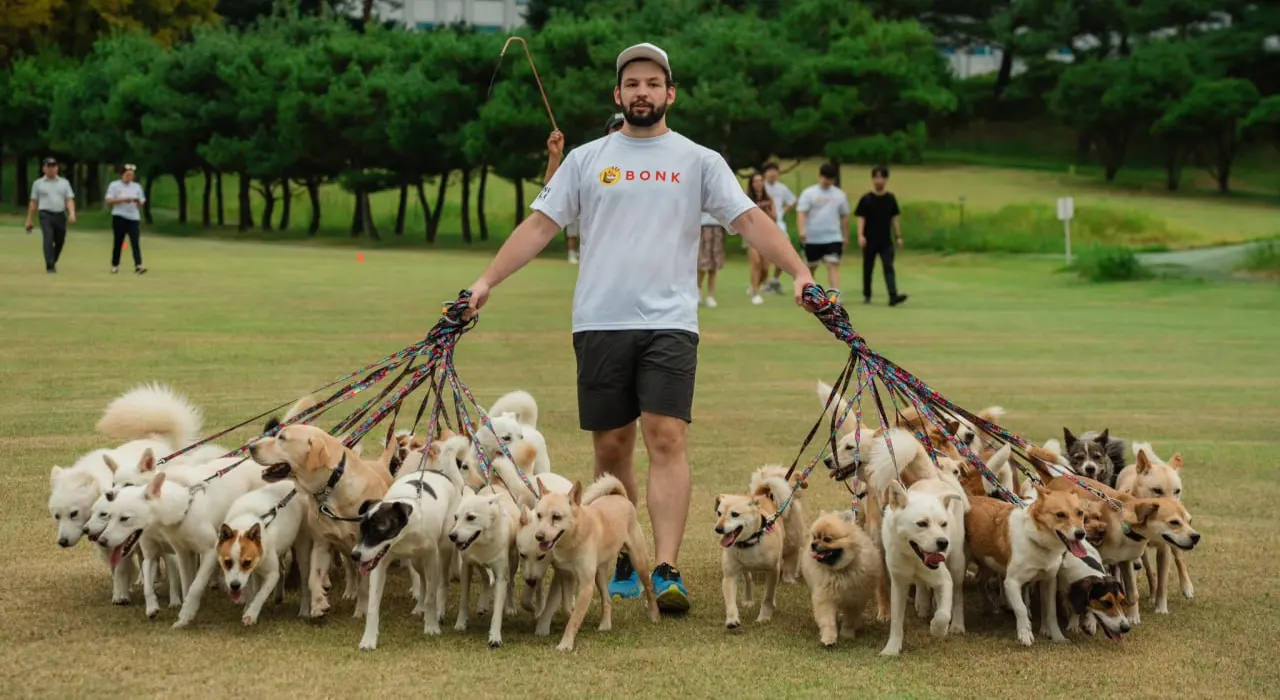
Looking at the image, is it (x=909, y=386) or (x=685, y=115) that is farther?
(x=685, y=115)

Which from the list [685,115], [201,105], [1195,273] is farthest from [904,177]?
[1195,273]

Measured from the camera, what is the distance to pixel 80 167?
70812mm

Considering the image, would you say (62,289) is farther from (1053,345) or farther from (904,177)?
(904,177)

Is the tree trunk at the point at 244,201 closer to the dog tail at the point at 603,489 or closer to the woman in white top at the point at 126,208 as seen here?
the woman in white top at the point at 126,208

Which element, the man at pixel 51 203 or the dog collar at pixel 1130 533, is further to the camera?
the man at pixel 51 203

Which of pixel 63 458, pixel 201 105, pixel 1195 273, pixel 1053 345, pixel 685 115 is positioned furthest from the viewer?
pixel 201 105

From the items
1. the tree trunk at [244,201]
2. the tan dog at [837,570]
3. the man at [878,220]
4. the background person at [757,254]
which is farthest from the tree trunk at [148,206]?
the tan dog at [837,570]

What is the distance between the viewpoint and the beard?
6676mm

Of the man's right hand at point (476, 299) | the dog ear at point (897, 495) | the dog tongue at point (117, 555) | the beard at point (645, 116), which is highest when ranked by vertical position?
the beard at point (645, 116)

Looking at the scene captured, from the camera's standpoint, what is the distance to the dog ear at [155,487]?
20.7ft

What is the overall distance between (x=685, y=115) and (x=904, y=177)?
23831 mm

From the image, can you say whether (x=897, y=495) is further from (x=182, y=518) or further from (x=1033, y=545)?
(x=182, y=518)

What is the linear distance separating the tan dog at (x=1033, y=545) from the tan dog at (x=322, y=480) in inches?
105

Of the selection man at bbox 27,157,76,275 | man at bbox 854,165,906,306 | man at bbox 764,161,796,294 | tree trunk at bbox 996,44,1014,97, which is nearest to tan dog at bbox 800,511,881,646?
man at bbox 764,161,796,294
